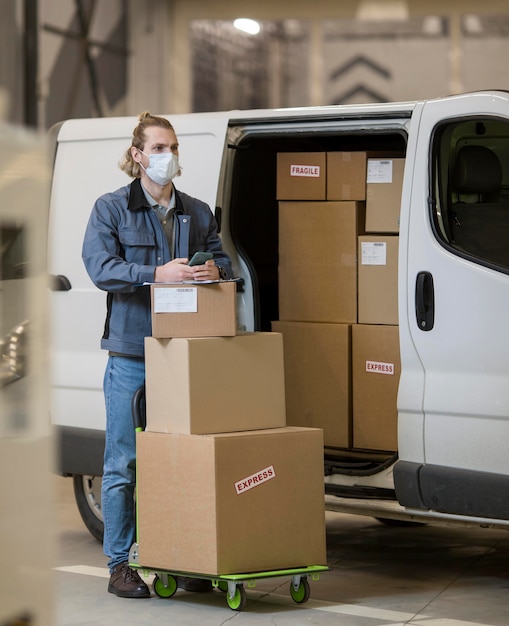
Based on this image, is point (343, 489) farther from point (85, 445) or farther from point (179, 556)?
point (85, 445)

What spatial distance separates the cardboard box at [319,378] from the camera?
5.25m

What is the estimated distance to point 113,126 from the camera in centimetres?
552

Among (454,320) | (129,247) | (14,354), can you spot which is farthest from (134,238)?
(14,354)

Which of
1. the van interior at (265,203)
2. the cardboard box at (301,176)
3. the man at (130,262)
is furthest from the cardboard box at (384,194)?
the man at (130,262)

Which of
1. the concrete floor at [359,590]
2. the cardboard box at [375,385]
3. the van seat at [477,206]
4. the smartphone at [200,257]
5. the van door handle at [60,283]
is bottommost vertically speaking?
the concrete floor at [359,590]

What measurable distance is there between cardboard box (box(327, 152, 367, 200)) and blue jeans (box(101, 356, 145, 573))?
3.85 feet

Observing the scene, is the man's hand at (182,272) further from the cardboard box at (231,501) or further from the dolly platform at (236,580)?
the dolly platform at (236,580)

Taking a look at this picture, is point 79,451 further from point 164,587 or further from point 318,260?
point 318,260

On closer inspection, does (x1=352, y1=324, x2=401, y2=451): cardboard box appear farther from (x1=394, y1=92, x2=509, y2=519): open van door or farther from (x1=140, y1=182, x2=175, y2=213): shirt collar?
(x1=140, y1=182, x2=175, y2=213): shirt collar

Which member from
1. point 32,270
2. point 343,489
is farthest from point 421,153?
point 32,270

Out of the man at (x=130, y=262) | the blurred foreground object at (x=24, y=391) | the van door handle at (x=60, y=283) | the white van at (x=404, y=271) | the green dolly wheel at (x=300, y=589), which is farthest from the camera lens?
the van door handle at (x=60, y=283)

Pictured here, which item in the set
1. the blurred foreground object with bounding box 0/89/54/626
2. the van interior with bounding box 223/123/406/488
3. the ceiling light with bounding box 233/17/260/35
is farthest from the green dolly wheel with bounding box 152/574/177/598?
the ceiling light with bounding box 233/17/260/35

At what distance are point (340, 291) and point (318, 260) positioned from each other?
174 mm

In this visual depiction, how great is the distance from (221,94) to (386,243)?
9152 millimetres
